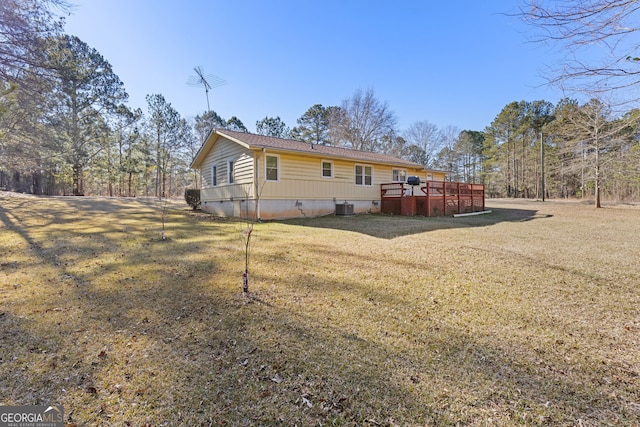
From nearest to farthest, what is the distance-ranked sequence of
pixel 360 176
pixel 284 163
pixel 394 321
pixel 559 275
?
pixel 394 321
pixel 559 275
pixel 284 163
pixel 360 176

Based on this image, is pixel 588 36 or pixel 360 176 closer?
pixel 588 36

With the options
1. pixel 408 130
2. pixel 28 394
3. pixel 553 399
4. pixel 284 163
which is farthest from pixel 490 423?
pixel 408 130

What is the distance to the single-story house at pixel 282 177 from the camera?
11.8 meters

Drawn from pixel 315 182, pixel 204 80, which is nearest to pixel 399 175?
pixel 315 182

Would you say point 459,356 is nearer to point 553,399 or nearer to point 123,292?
point 553,399

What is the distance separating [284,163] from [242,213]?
306 cm

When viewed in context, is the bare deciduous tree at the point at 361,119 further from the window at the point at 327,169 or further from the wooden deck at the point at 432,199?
the window at the point at 327,169

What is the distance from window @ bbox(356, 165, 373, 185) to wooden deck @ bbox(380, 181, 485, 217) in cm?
89

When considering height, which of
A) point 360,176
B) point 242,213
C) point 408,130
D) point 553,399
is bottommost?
point 553,399

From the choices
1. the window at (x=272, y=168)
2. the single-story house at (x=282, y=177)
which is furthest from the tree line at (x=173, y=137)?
the window at (x=272, y=168)

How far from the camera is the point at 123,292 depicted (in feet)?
13.1

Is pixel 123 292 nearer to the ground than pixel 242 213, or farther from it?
nearer to the ground

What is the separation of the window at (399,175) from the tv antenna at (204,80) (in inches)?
528

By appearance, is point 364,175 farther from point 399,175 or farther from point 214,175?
point 214,175
